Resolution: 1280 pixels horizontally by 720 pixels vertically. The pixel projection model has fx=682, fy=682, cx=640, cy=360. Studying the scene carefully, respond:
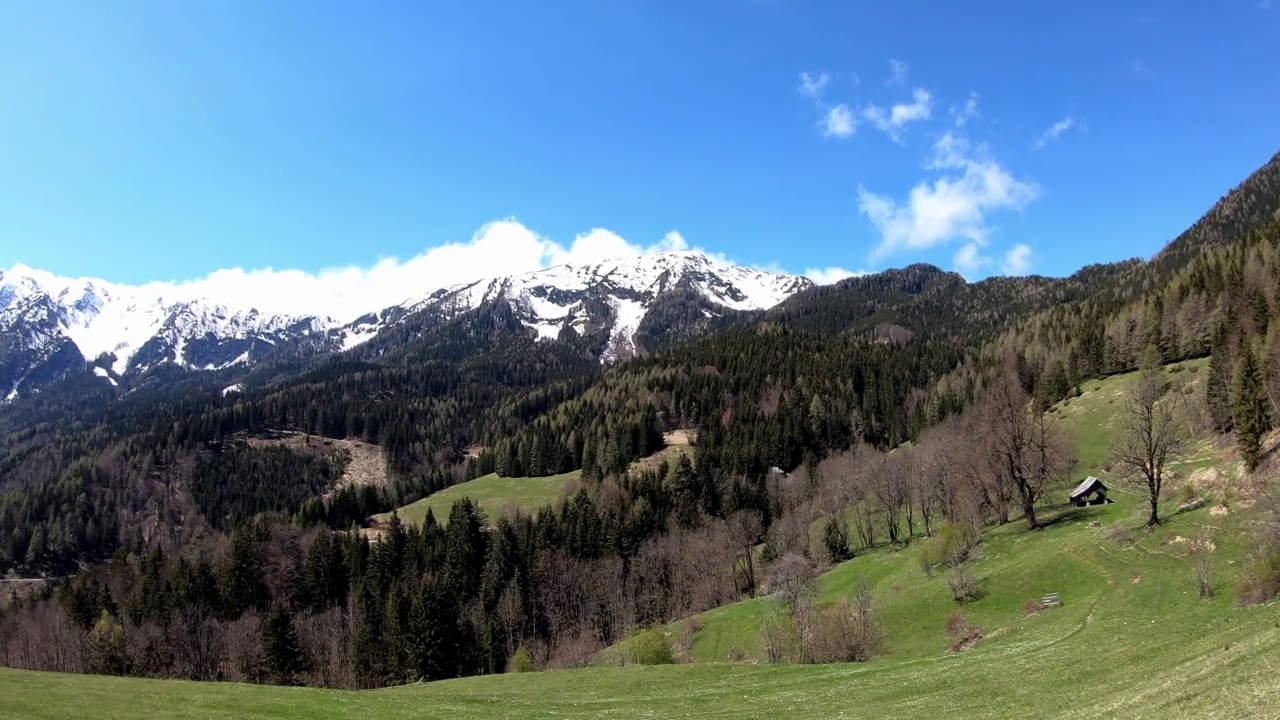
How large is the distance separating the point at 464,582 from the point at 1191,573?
314ft

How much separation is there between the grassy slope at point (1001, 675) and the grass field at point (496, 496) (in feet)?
377

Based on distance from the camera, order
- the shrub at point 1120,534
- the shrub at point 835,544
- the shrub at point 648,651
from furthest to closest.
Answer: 1. the shrub at point 835,544
2. the shrub at point 648,651
3. the shrub at point 1120,534

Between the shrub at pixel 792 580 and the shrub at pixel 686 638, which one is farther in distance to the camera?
the shrub at pixel 686 638

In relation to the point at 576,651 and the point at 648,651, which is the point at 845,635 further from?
the point at 576,651

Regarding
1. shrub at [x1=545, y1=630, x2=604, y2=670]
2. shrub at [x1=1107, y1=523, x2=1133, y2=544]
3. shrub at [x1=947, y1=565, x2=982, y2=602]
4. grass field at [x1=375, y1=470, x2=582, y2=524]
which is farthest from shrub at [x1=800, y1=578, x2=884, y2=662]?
grass field at [x1=375, y1=470, x2=582, y2=524]

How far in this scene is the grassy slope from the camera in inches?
938

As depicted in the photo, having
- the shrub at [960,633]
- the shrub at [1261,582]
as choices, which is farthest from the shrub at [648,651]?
the shrub at [1261,582]

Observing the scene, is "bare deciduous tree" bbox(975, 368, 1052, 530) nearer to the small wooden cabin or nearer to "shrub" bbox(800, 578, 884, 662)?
the small wooden cabin

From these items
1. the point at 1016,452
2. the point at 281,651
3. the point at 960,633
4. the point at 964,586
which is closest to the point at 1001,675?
the point at 960,633

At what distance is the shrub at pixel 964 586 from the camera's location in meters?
53.9

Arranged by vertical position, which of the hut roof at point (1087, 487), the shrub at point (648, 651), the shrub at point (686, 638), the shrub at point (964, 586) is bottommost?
the shrub at point (686, 638)

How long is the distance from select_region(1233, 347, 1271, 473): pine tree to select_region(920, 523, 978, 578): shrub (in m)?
22.6

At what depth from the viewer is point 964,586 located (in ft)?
178

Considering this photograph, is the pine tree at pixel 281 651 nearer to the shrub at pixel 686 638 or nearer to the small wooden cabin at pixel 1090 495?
the shrub at pixel 686 638
